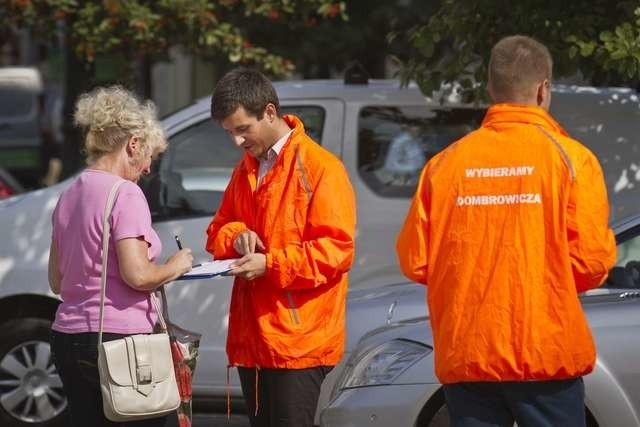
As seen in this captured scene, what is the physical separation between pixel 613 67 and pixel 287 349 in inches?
121

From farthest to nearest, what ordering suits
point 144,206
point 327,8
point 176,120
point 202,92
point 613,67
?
point 202,92
point 327,8
point 176,120
point 613,67
point 144,206

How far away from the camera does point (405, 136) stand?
27.6 feet

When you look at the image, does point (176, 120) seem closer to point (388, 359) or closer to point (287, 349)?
point (388, 359)

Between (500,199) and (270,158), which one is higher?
(500,199)

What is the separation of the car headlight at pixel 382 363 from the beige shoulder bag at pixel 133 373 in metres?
1.29

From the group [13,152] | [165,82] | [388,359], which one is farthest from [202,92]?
[388,359]

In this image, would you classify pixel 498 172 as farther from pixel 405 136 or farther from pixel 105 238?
pixel 405 136

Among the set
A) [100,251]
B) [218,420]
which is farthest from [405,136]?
[100,251]

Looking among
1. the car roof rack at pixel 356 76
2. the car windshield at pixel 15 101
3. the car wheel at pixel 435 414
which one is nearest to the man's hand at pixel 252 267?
the car wheel at pixel 435 414

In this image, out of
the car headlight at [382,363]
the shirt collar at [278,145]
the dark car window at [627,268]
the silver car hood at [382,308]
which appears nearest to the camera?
the shirt collar at [278,145]

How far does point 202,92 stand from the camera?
26.7 meters

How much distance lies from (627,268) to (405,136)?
228 cm

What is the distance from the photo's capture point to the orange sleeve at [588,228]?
14.0 ft

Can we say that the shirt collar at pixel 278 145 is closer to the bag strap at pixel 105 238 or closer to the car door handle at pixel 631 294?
the bag strap at pixel 105 238
